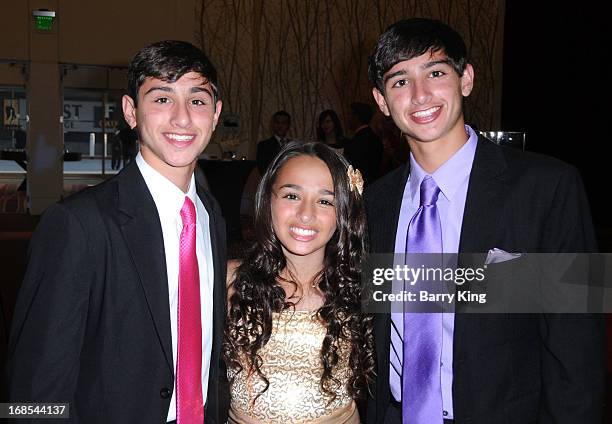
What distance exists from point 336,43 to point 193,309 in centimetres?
1019

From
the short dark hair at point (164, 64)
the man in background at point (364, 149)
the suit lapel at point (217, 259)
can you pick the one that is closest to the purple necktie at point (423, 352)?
the suit lapel at point (217, 259)

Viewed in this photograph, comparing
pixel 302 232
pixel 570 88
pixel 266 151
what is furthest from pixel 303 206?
pixel 570 88

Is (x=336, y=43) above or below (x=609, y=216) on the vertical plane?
above

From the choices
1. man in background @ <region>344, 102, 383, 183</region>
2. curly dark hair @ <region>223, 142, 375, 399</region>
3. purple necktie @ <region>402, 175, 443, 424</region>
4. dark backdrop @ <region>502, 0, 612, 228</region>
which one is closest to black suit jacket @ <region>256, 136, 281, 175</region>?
man in background @ <region>344, 102, 383, 183</region>

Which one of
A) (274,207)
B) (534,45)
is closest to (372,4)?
(534,45)

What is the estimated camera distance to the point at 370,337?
2.20 m

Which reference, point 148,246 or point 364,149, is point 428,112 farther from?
point 364,149

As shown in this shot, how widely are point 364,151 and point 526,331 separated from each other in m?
4.49

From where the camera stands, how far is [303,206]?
2191 mm

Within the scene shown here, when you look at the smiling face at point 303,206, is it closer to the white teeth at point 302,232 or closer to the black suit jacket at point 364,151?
the white teeth at point 302,232

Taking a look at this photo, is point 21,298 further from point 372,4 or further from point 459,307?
point 372,4

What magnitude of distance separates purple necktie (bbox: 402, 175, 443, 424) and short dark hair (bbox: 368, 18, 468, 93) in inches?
18.3

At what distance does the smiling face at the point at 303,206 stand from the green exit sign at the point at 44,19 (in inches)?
376

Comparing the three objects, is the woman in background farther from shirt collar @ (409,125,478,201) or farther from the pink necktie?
the pink necktie
